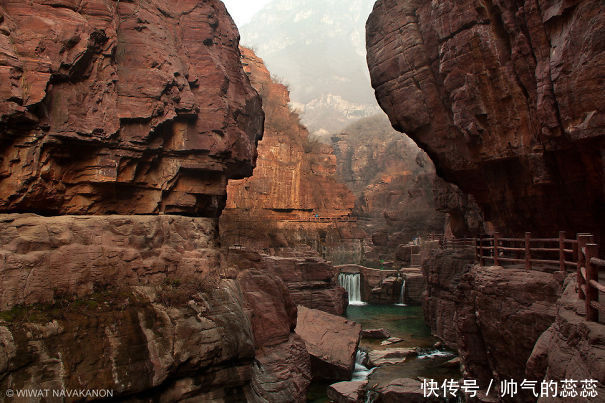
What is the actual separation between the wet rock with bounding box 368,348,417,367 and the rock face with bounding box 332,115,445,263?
45.3 feet

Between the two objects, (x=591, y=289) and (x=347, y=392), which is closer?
(x=591, y=289)

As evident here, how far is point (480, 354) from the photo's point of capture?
33.3ft

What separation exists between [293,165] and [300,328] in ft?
84.1

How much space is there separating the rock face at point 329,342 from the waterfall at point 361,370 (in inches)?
17.2

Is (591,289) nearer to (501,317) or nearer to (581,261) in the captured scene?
(581,261)

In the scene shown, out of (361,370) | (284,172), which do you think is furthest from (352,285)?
(361,370)

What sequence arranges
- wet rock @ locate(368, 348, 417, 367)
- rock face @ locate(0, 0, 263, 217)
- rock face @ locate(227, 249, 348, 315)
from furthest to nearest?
rock face @ locate(227, 249, 348, 315) < wet rock @ locate(368, 348, 417, 367) < rock face @ locate(0, 0, 263, 217)

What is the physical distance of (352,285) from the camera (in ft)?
93.4

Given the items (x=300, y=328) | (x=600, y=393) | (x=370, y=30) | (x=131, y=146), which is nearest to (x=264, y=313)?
(x=300, y=328)

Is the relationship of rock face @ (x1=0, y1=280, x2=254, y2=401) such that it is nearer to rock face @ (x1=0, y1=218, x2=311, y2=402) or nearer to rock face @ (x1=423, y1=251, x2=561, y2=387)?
rock face @ (x1=0, y1=218, x2=311, y2=402)

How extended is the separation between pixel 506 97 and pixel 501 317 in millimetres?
6016

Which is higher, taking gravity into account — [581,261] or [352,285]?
[581,261]

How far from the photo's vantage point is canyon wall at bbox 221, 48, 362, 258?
34562 mm

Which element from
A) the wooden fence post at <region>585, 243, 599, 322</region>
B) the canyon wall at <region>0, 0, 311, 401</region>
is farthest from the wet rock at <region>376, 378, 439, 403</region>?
the wooden fence post at <region>585, 243, 599, 322</region>
